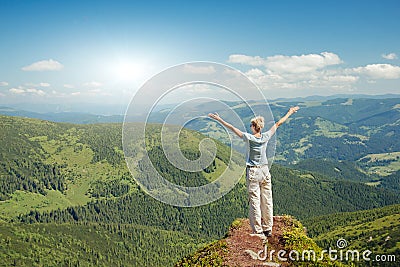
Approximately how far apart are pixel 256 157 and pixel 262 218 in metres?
3.14

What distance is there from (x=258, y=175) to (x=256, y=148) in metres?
1.23

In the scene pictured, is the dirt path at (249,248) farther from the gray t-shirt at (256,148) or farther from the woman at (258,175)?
the gray t-shirt at (256,148)

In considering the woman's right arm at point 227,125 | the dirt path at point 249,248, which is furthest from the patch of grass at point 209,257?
the woman's right arm at point 227,125

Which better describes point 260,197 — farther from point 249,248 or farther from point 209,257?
point 209,257

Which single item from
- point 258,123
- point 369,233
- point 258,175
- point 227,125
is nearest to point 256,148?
point 258,123

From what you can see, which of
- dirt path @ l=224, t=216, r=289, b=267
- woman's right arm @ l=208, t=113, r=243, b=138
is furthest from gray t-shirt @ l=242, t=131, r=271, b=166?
dirt path @ l=224, t=216, r=289, b=267

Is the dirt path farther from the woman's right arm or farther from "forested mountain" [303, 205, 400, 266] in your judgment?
"forested mountain" [303, 205, 400, 266]

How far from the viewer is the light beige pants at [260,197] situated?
44.2 ft

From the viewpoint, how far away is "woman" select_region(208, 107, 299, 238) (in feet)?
41.8

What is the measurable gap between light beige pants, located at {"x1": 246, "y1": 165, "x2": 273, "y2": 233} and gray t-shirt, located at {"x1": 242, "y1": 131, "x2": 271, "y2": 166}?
0.89ft

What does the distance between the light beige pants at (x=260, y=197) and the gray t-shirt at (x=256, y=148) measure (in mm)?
271

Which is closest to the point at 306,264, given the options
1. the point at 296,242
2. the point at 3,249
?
the point at 296,242

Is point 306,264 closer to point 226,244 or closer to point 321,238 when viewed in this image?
point 226,244

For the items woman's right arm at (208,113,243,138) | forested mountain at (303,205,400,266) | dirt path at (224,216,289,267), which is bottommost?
forested mountain at (303,205,400,266)
